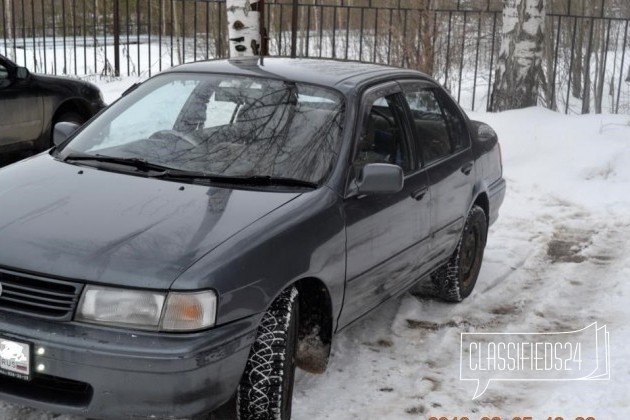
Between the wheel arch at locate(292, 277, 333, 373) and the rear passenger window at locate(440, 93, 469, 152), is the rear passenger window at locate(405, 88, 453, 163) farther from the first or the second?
the wheel arch at locate(292, 277, 333, 373)

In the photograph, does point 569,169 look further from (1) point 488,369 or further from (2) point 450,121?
(1) point 488,369

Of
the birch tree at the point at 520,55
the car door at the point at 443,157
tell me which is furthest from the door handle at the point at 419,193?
the birch tree at the point at 520,55

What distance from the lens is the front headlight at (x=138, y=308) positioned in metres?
3.37

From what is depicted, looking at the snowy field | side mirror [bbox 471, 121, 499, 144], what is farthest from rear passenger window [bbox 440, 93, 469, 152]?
the snowy field

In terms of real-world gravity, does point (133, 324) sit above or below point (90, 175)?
below

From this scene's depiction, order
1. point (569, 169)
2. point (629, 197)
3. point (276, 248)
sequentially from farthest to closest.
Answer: point (569, 169), point (629, 197), point (276, 248)

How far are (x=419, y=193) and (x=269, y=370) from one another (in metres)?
1.70

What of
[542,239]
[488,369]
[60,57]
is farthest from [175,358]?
[60,57]

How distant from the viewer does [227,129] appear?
4.53 meters

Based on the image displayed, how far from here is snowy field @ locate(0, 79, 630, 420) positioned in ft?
14.2

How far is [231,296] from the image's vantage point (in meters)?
3.48

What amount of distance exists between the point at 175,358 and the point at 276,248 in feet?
2.23

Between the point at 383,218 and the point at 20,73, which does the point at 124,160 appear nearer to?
the point at 383,218

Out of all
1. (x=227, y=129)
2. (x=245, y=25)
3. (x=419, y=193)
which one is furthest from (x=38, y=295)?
(x=245, y=25)
